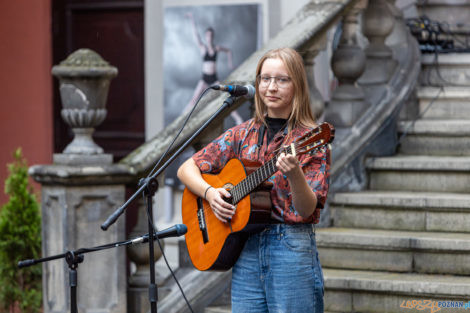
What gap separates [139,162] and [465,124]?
2236mm

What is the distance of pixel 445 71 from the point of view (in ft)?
21.8

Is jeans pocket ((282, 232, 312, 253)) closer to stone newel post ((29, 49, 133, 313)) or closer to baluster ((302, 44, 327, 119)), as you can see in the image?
stone newel post ((29, 49, 133, 313))

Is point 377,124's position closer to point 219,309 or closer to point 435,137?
point 435,137

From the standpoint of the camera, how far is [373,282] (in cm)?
482

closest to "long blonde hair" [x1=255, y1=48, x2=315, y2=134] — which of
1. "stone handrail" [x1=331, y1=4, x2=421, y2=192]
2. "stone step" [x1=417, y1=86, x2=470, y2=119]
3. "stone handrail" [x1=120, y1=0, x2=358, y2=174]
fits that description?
"stone handrail" [x1=120, y1=0, x2=358, y2=174]

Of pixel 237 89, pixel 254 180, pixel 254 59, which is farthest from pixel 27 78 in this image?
pixel 254 180

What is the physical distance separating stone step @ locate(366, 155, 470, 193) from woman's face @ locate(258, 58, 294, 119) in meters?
2.20

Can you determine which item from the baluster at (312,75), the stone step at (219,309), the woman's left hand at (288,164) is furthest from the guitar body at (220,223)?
the baluster at (312,75)

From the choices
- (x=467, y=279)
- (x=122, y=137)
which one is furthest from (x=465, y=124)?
(x=122, y=137)

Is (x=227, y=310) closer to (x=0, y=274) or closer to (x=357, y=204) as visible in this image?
(x=357, y=204)

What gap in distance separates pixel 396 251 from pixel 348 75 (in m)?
1.38

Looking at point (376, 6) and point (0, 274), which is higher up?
point (376, 6)

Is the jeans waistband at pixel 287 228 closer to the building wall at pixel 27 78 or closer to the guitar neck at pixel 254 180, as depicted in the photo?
the guitar neck at pixel 254 180

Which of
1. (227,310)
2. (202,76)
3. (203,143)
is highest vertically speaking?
(202,76)
